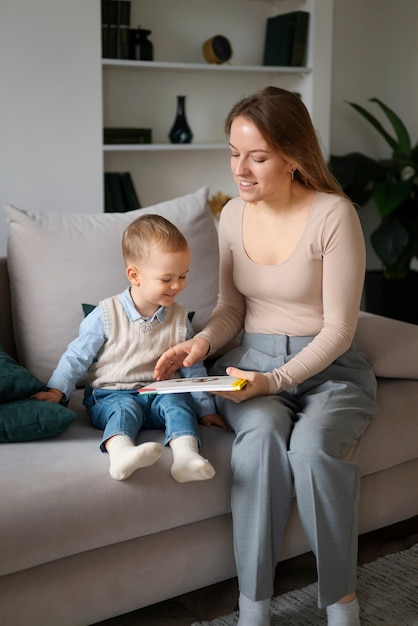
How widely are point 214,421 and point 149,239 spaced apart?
462mm

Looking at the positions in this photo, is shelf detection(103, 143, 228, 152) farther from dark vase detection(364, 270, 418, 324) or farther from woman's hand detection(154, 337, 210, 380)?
woman's hand detection(154, 337, 210, 380)

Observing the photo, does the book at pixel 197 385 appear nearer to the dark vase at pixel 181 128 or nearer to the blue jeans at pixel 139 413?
the blue jeans at pixel 139 413

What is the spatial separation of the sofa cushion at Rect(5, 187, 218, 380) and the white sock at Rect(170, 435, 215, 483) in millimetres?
565

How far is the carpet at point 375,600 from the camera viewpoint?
74.7 inches

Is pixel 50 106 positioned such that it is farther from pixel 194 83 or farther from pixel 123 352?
pixel 123 352

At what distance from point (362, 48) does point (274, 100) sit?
9.37ft

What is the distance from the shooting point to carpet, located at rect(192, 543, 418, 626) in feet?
6.23

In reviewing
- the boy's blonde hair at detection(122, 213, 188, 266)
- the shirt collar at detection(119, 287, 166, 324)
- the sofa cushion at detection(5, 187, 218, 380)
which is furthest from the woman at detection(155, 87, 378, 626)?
the sofa cushion at detection(5, 187, 218, 380)

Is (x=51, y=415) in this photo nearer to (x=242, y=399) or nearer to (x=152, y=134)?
(x=242, y=399)

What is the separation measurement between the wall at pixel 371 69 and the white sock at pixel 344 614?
316cm

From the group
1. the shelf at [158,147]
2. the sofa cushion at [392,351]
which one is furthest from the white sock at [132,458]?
the shelf at [158,147]

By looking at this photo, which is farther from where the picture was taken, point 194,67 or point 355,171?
point 355,171

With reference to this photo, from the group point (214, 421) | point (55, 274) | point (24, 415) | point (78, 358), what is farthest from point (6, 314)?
point (214, 421)

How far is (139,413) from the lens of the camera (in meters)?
1.91
